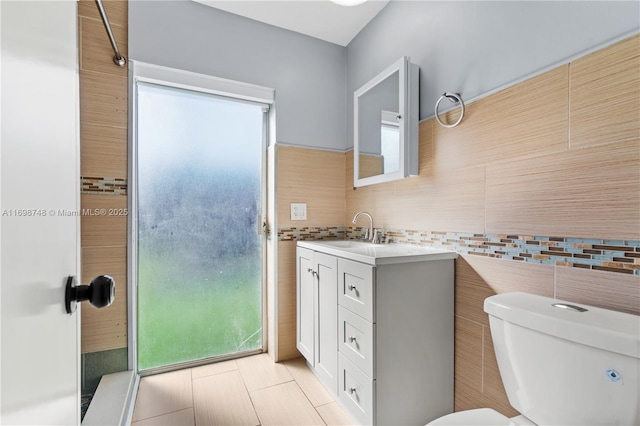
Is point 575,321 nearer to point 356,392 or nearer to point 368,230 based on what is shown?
point 356,392

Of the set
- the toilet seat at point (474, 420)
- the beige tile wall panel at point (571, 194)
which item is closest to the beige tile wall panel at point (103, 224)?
the toilet seat at point (474, 420)

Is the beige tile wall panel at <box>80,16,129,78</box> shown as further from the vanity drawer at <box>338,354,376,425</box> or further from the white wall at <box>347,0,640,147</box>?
the vanity drawer at <box>338,354,376,425</box>

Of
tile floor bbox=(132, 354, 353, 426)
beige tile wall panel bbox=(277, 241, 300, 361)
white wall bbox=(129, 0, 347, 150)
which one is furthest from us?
beige tile wall panel bbox=(277, 241, 300, 361)

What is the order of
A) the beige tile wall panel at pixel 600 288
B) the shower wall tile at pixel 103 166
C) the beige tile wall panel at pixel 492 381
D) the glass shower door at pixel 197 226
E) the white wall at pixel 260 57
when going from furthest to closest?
the glass shower door at pixel 197 226
the white wall at pixel 260 57
the shower wall tile at pixel 103 166
the beige tile wall panel at pixel 492 381
the beige tile wall panel at pixel 600 288

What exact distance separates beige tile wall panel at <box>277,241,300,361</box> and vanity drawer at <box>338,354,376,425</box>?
69 centimetres

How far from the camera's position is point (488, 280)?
1243 millimetres

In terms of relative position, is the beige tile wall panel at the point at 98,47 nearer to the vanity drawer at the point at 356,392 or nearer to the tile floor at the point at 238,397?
the tile floor at the point at 238,397

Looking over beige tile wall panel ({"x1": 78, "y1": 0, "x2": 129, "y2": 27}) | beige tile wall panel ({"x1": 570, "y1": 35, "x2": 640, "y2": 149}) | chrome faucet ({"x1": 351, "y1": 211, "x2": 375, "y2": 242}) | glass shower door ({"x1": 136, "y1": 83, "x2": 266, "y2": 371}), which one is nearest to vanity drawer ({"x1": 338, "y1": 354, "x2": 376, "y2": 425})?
chrome faucet ({"x1": 351, "y1": 211, "x2": 375, "y2": 242})

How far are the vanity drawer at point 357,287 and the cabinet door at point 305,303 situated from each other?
0.34 m

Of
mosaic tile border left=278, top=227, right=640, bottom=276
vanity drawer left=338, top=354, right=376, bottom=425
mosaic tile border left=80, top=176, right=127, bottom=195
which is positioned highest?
mosaic tile border left=80, top=176, right=127, bottom=195

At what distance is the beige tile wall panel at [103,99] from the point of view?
1631mm

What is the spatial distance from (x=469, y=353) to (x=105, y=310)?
1.89m

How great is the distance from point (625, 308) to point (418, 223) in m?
0.85

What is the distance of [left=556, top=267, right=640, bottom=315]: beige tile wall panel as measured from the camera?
34.0 inches
